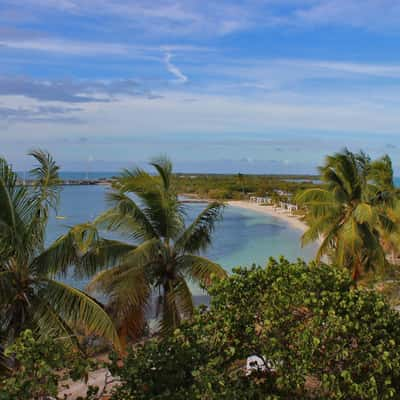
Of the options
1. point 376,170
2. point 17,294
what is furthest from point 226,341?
point 376,170

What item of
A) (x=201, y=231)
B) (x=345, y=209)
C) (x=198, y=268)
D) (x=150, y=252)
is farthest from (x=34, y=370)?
(x=345, y=209)

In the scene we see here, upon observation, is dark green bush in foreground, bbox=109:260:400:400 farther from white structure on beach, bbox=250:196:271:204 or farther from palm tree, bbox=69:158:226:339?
white structure on beach, bbox=250:196:271:204

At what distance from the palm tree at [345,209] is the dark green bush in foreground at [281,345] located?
6.37 meters

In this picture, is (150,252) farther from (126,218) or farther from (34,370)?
(34,370)

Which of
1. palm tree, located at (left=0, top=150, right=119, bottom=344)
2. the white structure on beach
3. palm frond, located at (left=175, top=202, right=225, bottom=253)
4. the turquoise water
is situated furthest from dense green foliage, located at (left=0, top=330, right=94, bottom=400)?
the white structure on beach

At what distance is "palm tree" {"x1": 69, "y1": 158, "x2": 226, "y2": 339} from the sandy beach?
41.1 metres

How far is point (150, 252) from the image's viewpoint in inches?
363

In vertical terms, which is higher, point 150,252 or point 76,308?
point 150,252

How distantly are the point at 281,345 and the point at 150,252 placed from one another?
13.2 ft

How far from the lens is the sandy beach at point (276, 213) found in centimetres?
5435

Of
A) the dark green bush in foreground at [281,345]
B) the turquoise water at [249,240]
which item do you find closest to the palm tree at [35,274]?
the dark green bush in foreground at [281,345]

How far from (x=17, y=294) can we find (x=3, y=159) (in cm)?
203

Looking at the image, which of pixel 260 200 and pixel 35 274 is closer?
pixel 35 274

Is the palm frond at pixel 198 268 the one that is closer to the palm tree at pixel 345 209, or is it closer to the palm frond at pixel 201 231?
the palm frond at pixel 201 231
